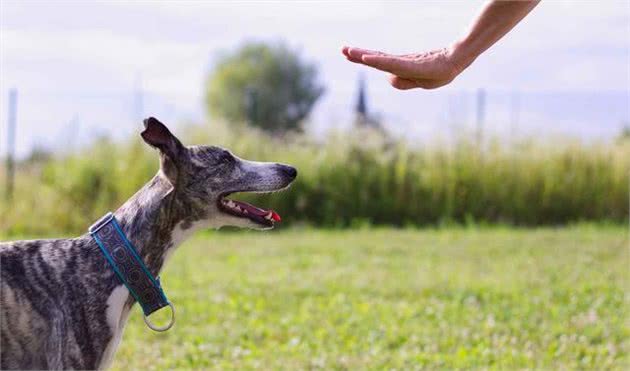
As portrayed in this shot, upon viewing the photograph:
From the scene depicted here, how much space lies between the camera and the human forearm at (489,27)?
3688 millimetres

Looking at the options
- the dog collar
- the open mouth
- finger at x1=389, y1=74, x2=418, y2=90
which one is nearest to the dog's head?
the open mouth

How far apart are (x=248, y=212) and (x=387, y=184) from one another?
475 inches

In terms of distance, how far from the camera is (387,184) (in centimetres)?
1641

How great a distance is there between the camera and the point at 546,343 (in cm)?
795

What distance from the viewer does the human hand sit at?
12.6 feet

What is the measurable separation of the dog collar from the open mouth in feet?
1.58

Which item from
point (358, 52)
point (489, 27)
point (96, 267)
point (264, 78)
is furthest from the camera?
point (264, 78)

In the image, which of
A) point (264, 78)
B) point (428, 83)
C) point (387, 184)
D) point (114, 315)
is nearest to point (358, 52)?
point (428, 83)

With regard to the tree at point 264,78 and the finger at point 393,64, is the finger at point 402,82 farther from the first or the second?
the tree at point 264,78

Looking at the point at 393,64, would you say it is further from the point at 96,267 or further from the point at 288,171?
the point at 96,267

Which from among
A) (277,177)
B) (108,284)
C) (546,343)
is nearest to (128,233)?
(108,284)

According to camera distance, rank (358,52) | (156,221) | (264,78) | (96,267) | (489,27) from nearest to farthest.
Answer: (489,27), (358,52), (96,267), (156,221), (264,78)

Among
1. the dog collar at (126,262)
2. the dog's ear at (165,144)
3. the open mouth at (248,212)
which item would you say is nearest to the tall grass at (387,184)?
the open mouth at (248,212)

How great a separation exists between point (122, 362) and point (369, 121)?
11653mm
